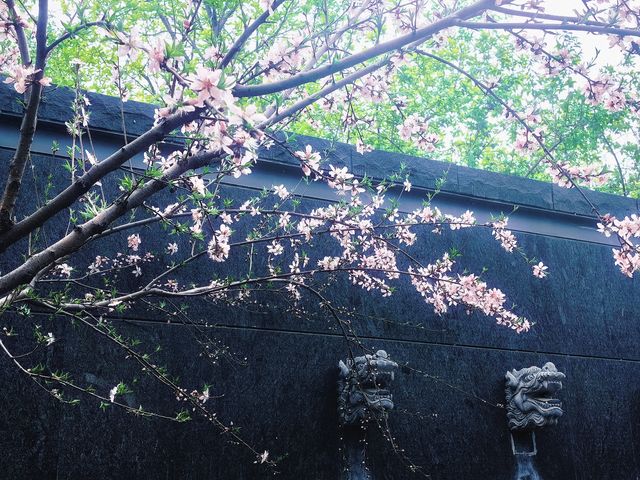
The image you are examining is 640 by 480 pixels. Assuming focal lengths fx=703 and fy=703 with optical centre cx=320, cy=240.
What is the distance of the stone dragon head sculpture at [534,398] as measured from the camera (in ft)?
19.5

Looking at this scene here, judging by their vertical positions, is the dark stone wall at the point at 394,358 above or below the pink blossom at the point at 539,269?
below

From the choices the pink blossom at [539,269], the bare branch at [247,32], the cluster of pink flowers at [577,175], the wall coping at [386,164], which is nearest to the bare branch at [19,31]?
the bare branch at [247,32]

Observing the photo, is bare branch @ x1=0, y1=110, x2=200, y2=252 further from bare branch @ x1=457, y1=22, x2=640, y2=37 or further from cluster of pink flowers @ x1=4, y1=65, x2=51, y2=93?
bare branch @ x1=457, y1=22, x2=640, y2=37

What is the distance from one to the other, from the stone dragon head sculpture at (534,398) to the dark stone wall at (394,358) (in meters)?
0.18

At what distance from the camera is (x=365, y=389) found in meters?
5.29

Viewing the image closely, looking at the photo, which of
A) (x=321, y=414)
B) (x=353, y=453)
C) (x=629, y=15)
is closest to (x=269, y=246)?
(x=321, y=414)

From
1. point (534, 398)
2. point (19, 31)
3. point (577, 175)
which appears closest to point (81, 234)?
point (19, 31)

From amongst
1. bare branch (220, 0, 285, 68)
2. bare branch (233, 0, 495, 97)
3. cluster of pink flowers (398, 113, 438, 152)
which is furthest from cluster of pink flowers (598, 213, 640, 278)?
bare branch (220, 0, 285, 68)

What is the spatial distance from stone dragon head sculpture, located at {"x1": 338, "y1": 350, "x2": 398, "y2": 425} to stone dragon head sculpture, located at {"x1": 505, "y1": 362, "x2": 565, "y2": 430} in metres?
1.42

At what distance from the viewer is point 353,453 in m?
5.52

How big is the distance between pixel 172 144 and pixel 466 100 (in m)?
12.8

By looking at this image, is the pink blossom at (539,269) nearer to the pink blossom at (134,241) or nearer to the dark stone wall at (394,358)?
the dark stone wall at (394,358)

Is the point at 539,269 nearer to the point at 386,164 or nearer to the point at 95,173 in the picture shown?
the point at 386,164

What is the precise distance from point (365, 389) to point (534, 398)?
174cm
